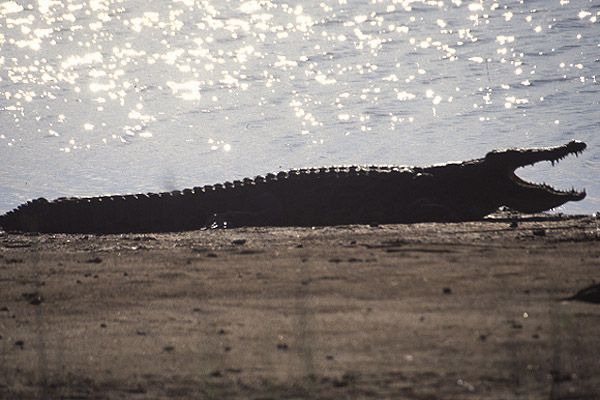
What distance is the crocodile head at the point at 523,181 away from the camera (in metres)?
8.43

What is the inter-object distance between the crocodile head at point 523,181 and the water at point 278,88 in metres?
1.00

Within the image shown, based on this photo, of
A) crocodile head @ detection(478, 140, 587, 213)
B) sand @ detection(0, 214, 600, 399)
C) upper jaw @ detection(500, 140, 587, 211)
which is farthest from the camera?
crocodile head @ detection(478, 140, 587, 213)

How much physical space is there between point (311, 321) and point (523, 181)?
570cm

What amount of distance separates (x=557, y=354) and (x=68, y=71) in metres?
14.9

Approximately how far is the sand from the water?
4662 mm

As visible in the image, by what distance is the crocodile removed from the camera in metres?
8.60

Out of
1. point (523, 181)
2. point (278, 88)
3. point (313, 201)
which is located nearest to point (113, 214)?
point (313, 201)

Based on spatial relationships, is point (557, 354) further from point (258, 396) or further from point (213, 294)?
point (213, 294)

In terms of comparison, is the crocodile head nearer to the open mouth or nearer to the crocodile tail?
the open mouth

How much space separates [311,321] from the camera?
374cm

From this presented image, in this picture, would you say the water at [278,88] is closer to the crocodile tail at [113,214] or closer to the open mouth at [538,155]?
the open mouth at [538,155]

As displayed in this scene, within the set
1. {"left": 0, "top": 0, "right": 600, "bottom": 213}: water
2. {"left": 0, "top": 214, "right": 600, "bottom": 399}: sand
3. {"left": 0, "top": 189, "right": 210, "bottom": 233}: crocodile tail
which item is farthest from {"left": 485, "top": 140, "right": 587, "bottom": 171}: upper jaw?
{"left": 0, "top": 189, "right": 210, "bottom": 233}: crocodile tail

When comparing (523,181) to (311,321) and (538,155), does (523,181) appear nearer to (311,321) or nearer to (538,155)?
(538,155)

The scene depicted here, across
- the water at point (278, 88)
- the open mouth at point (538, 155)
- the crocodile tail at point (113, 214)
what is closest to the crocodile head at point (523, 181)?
the open mouth at point (538, 155)
